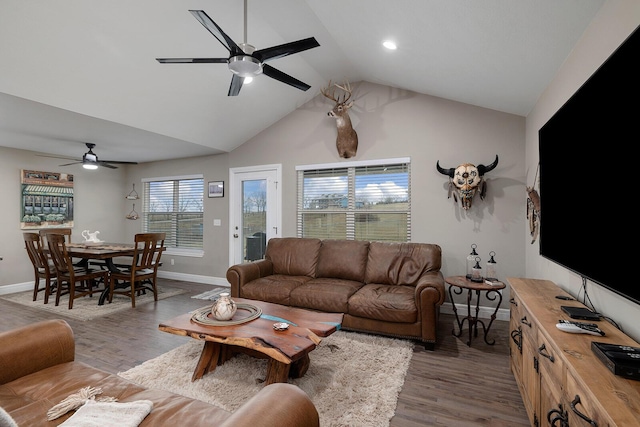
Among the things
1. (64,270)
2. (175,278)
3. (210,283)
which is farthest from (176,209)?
(64,270)

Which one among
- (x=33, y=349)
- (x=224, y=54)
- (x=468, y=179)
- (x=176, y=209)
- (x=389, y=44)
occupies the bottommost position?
(x=33, y=349)

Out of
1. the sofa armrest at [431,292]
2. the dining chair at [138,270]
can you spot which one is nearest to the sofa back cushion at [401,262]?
the sofa armrest at [431,292]

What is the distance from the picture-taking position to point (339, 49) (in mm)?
3715

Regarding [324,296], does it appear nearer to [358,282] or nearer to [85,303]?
[358,282]

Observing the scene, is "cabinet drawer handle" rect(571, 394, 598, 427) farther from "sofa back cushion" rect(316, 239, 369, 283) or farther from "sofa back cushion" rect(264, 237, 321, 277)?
"sofa back cushion" rect(264, 237, 321, 277)

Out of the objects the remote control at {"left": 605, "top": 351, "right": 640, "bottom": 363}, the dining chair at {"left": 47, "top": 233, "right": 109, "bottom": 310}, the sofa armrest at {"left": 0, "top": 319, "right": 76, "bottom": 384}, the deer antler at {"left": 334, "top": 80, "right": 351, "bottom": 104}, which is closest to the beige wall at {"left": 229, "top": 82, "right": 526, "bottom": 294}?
the deer antler at {"left": 334, "top": 80, "right": 351, "bottom": 104}

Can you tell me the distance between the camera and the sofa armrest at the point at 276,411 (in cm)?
93

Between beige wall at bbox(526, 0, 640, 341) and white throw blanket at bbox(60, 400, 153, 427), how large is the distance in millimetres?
2023

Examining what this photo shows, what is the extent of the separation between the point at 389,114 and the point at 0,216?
21.4 feet

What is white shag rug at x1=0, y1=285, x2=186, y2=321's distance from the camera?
397cm

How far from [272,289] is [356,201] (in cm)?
187

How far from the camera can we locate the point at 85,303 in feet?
14.5

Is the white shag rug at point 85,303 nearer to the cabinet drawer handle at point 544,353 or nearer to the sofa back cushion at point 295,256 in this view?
the sofa back cushion at point 295,256

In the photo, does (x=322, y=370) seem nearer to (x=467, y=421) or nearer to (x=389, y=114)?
(x=467, y=421)
